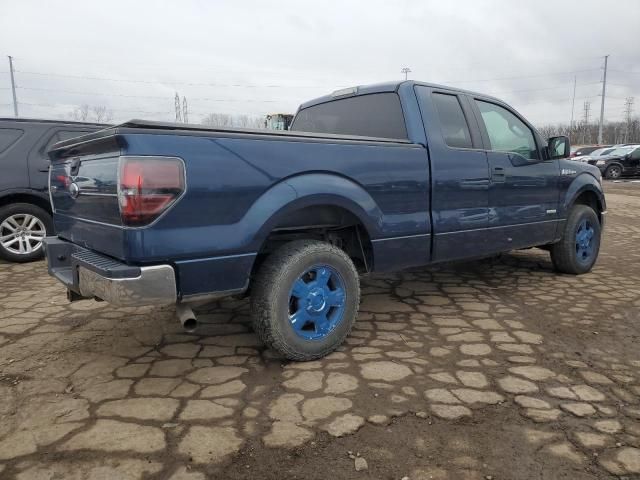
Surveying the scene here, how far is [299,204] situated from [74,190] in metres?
1.39

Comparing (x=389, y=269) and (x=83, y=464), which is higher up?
(x=389, y=269)

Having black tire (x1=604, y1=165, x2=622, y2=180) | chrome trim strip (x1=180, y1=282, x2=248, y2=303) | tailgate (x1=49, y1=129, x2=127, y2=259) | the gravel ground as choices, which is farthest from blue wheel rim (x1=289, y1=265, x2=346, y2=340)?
black tire (x1=604, y1=165, x2=622, y2=180)

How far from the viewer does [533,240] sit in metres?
4.58

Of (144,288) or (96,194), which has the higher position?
(96,194)

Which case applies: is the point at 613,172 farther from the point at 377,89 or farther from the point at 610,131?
the point at 610,131

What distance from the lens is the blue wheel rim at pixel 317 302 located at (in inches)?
116

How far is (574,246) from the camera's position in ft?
16.8

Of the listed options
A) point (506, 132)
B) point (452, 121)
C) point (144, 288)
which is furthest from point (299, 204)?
point (506, 132)

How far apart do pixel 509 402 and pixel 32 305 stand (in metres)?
3.93

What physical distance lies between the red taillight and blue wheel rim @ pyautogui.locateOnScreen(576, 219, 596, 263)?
4503 millimetres

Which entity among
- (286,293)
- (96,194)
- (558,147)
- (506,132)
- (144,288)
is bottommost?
(286,293)

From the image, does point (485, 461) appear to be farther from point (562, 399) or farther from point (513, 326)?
point (513, 326)

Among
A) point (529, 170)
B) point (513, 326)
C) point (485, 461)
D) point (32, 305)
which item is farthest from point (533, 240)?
point (32, 305)

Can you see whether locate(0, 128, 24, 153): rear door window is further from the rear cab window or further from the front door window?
the front door window
